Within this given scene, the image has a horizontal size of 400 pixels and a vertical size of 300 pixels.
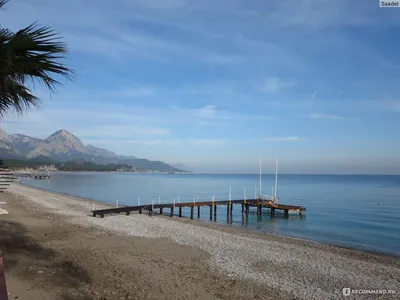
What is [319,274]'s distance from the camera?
422 inches

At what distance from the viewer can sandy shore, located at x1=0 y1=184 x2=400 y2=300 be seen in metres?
7.61

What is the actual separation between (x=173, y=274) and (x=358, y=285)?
529cm

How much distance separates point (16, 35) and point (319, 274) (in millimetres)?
10337

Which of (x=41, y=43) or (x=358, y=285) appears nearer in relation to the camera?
(x=41, y=43)

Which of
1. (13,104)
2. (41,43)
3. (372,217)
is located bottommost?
(372,217)

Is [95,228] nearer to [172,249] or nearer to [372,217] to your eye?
[172,249]

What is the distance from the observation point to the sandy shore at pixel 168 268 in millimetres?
7609

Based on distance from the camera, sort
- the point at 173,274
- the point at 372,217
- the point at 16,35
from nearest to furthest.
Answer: the point at 16,35 → the point at 173,274 → the point at 372,217

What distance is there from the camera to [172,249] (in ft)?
44.3

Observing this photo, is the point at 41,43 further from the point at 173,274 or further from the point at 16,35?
the point at 173,274

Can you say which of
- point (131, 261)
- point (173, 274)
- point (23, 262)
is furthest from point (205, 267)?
point (23, 262)

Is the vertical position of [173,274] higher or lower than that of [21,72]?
lower

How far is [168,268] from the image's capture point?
10.1 metres

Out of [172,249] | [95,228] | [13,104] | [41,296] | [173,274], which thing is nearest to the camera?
[13,104]
